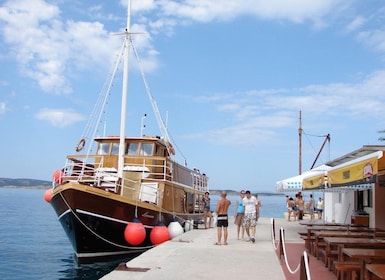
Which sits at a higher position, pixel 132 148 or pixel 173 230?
pixel 132 148

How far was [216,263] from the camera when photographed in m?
10.0

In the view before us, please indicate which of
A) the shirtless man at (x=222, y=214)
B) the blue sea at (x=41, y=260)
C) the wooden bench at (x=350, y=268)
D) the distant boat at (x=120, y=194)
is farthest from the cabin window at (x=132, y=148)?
the wooden bench at (x=350, y=268)

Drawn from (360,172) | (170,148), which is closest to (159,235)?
(170,148)

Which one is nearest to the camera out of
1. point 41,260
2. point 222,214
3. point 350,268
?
point 350,268

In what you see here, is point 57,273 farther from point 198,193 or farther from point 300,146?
point 300,146

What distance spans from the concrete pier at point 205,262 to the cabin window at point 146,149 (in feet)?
17.2

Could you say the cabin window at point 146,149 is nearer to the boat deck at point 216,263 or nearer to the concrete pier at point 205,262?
the concrete pier at point 205,262

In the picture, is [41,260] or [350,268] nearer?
[350,268]

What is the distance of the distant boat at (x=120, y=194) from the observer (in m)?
14.0

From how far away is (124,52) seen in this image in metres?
17.3

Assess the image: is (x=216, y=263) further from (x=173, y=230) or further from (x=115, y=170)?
(x=115, y=170)

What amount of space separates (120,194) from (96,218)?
1.70 meters

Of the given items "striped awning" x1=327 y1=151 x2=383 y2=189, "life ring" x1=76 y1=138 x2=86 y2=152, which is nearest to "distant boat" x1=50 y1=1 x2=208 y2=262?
"life ring" x1=76 y1=138 x2=86 y2=152

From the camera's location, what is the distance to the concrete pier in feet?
28.5
